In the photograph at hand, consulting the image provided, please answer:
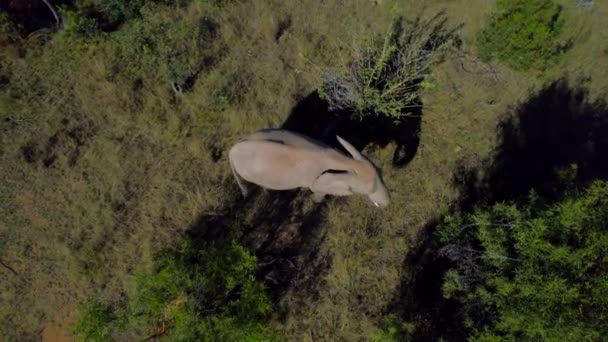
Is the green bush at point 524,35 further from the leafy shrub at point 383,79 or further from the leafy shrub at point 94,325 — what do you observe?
the leafy shrub at point 94,325

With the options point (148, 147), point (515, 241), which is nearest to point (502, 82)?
point (515, 241)

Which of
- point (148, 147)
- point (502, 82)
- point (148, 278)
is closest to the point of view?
point (148, 278)

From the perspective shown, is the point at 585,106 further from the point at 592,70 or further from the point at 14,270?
the point at 14,270

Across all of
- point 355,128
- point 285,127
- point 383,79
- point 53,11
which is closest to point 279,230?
point 285,127

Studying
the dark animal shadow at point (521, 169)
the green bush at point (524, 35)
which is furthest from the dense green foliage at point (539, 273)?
the green bush at point (524, 35)

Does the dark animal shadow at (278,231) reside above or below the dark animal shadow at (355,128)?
below
